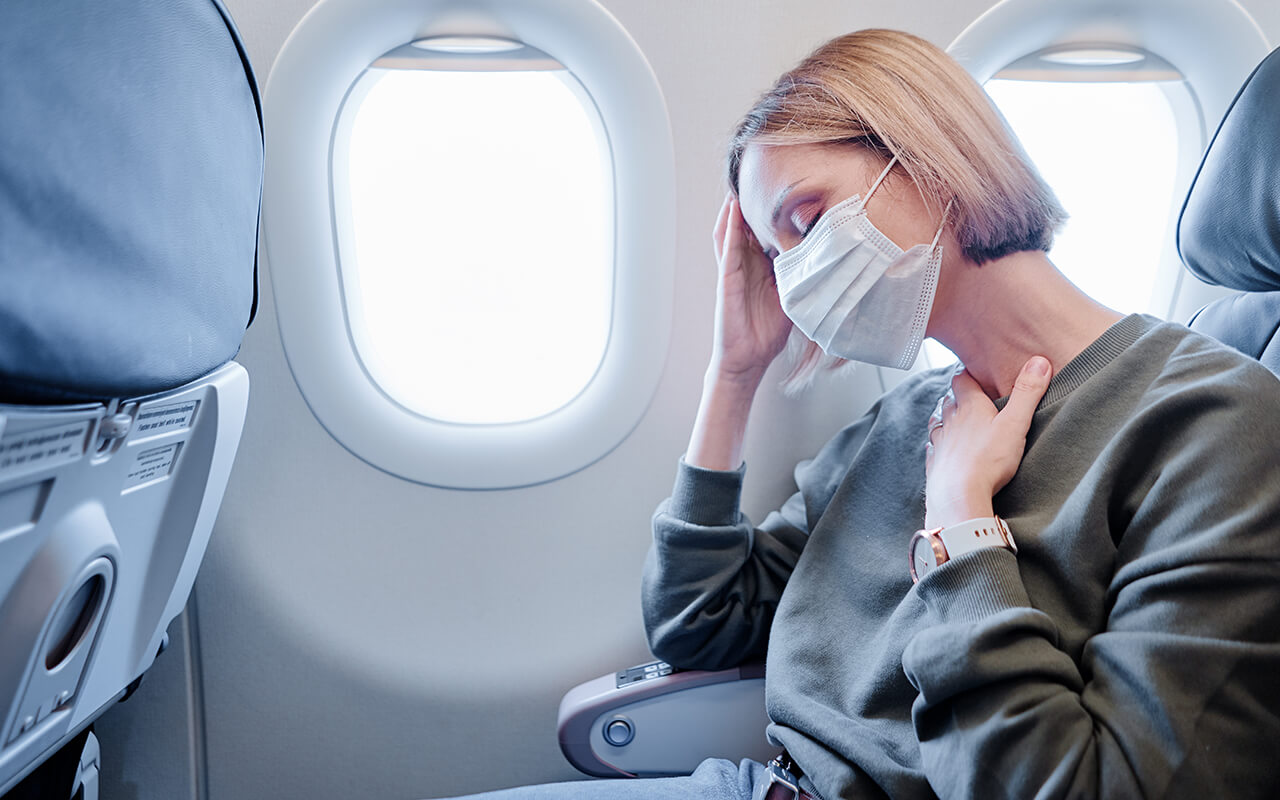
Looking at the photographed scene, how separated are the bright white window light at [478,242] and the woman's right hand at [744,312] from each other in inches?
10.5

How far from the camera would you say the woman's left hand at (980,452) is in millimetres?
1002

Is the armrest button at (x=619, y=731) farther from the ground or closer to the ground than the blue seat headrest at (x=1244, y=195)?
closer to the ground

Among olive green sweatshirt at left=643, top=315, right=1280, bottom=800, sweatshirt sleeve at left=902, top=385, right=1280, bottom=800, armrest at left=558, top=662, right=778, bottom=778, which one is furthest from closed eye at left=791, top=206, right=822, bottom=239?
armrest at left=558, top=662, right=778, bottom=778

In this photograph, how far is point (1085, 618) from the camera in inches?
37.2

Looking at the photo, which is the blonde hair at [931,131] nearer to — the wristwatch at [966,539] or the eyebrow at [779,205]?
the eyebrow at [779,205]

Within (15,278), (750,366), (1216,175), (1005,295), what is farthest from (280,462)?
(1216,175)

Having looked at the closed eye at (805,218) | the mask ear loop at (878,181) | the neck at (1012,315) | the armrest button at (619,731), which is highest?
the mask ear loop at (878,181)

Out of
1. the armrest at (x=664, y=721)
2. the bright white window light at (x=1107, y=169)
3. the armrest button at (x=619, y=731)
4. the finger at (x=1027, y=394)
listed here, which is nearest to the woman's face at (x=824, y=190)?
the finger at (x=1027, y=394)

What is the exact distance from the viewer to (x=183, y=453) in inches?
44.2

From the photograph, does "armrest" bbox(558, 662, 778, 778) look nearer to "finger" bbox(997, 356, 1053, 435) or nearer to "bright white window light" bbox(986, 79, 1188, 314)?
"finger" bbox(997, 356, 1053, 435)

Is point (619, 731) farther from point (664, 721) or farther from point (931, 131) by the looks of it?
point (931, 131)

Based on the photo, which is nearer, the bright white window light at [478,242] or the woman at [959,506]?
the woman at [959,506]

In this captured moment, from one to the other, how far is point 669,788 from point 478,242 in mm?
1158

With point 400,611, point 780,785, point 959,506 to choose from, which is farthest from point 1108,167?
point 400,611
